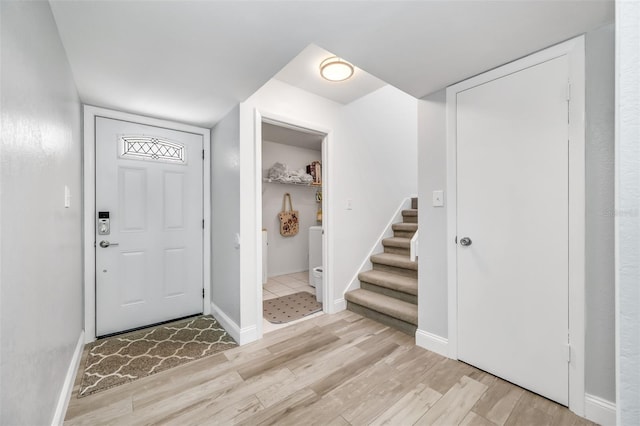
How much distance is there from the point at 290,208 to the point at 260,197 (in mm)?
2421

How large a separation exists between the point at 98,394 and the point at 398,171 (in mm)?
3730

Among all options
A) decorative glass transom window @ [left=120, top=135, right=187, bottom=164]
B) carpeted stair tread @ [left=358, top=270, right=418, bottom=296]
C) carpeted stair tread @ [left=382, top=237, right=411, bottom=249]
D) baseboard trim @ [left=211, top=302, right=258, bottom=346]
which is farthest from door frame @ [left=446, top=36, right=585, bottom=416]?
decorative glass transom window @ [left=120, top=135, right=187, bottom=164]

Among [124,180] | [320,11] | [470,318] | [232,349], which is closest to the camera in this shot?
[320,11]

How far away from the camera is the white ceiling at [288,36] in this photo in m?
1.29

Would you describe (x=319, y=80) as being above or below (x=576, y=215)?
→ above

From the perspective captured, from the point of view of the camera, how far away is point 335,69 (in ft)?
7.36

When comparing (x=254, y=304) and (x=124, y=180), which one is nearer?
(x=254, y=304)

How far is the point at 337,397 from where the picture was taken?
5.40 ft

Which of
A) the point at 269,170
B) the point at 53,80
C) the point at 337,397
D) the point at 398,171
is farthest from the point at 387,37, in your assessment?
the point at 269,170

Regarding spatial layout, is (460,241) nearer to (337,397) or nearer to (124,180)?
(337,397)

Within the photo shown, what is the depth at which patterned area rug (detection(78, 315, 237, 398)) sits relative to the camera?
1870 millimetres

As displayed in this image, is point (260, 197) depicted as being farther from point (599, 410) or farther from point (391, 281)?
point (599, 410)

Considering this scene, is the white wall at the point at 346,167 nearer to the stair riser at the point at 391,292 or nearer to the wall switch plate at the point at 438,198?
the stair riser at the point at 391,292

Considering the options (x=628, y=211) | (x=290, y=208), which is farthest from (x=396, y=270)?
(x=628, y=211)
